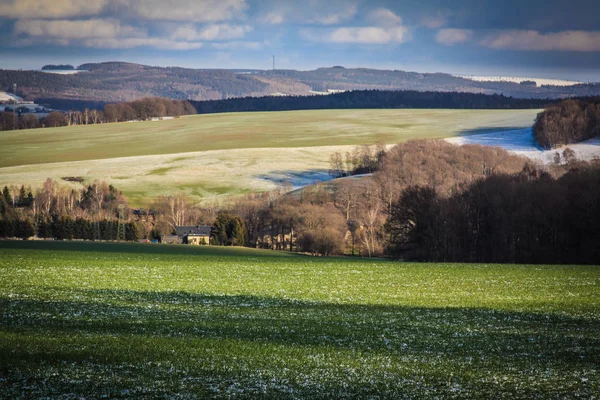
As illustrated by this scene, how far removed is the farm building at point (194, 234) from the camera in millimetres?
88688

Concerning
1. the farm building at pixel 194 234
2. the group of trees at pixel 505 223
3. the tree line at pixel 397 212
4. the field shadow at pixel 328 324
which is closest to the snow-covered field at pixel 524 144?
the tree line at pixel 397 212

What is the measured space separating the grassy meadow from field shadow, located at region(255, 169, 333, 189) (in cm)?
20

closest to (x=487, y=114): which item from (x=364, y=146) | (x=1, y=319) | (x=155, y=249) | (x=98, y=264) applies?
(x=364, y=146)

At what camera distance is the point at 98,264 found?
3547 cm

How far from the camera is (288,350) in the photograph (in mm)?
15633

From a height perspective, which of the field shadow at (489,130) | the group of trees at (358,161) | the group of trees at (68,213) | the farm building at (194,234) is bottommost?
the farm building at (194,234)

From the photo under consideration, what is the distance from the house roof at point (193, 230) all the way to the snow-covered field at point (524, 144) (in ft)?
231

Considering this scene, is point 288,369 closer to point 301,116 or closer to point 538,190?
point 538,190

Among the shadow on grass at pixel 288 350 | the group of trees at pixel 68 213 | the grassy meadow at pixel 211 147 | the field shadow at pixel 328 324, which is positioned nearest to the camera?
the shadow on grass at pixel 288 350

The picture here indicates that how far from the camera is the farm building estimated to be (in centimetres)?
8869

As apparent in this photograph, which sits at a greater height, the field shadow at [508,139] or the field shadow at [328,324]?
the field shadow at [508,139]

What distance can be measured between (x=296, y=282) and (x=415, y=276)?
681 cm

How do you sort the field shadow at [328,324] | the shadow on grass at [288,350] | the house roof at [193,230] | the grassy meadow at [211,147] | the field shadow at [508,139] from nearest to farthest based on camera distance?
the shadow on grass at [288,350] → the field shadow at [328,324] → the house roof at [193,230] → the grassy meadow at [211,147] → the field shadow at [508,139]

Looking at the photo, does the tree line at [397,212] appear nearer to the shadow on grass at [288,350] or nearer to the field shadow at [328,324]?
the field shadow at [328,324]
